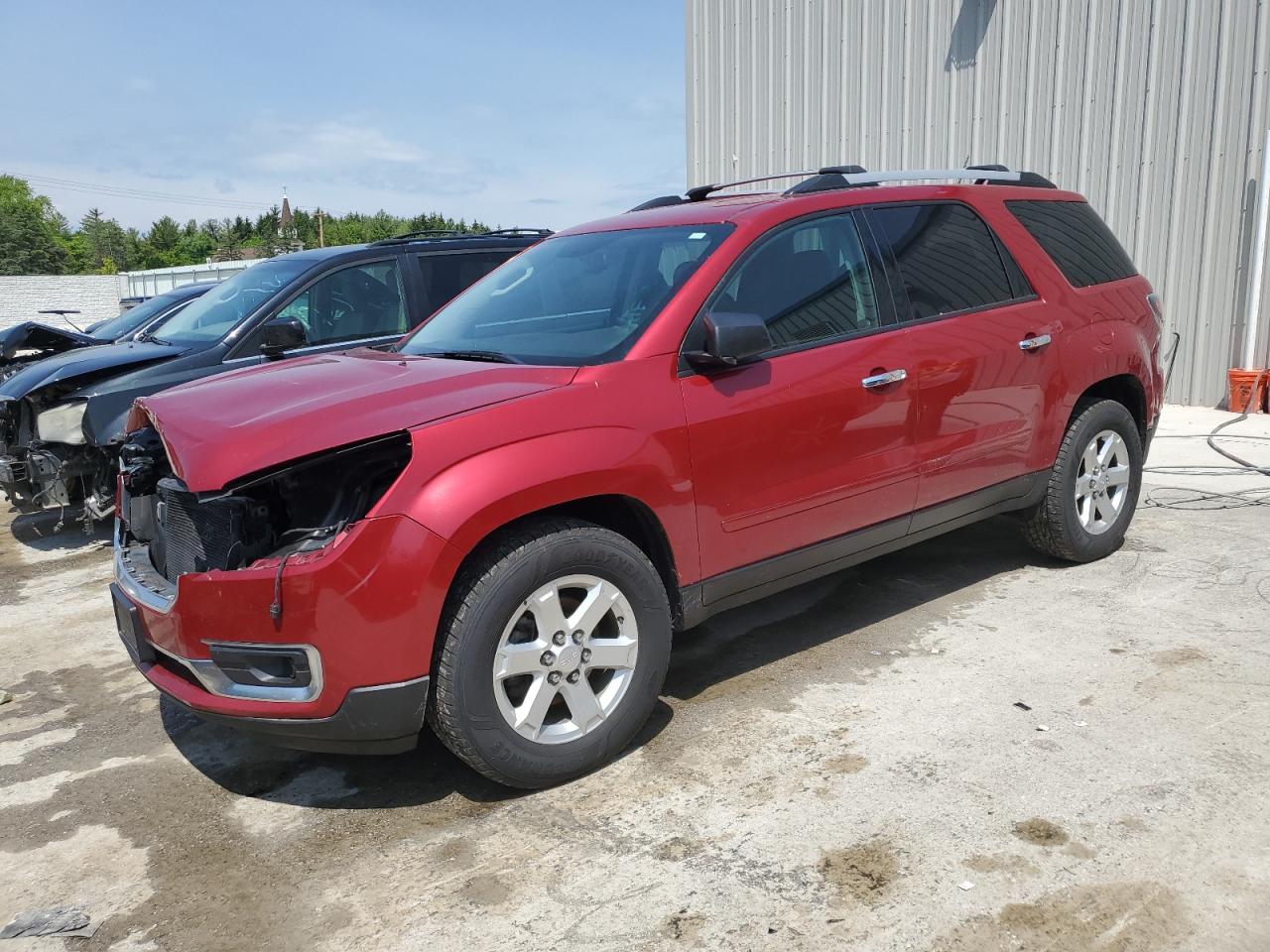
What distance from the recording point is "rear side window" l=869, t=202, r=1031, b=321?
4211 mm

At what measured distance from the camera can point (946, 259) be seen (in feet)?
14.4

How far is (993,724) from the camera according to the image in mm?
3512

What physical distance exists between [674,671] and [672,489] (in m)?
1.10

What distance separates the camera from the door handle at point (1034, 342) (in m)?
4.51

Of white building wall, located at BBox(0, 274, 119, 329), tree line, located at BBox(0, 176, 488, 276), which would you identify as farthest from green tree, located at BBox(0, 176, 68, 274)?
white building wall, located at BBox(0, 274, 119, 329)

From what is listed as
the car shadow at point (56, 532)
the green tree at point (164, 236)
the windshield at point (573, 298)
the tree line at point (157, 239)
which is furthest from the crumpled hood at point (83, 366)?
the green tree at point (164, 236)

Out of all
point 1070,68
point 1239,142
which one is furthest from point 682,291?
point 1070,68

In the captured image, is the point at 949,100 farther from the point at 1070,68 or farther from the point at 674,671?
the point at 674,671

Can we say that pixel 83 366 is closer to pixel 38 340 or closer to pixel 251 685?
pixel 38 340

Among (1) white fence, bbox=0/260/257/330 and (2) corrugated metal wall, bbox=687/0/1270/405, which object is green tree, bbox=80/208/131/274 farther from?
(2) corrugated metal wall, bbox=687/0/1270/405

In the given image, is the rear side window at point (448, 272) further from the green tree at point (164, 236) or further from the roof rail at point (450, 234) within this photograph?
the green tree at point (164, 236)

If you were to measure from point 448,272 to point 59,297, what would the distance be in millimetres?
40871

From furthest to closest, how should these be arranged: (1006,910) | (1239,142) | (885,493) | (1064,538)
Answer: (1239,142) → (1064,538) → (885,493) → (1006,910)

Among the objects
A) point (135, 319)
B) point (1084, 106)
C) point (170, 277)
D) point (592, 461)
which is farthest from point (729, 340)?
point (170, 277)
